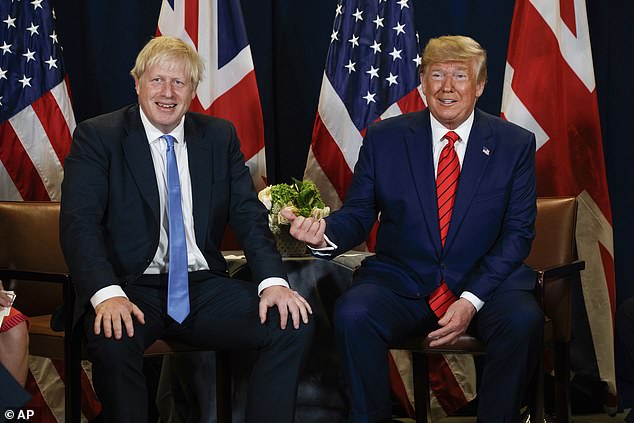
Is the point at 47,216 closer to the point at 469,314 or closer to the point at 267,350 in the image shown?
the point at 267,350

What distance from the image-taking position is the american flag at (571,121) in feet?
14.5

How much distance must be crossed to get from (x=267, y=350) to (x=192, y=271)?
475 millimetres

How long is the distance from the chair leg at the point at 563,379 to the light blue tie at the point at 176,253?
1621mm

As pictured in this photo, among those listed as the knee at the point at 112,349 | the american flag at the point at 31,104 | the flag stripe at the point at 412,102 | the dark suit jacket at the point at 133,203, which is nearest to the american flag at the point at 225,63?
the american flag at the point at 31,104

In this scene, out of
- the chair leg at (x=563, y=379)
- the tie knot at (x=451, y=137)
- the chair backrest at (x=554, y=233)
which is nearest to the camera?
the tie knot at (x=451, y=137)

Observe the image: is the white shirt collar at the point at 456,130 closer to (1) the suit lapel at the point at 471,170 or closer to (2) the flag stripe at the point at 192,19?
(1) the suit lapel at the point at 471,170

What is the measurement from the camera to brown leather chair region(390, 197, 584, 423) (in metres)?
3.31

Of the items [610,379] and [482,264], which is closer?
[482,264]

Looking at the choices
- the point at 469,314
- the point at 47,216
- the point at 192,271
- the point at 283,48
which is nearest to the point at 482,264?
the point at 469,314

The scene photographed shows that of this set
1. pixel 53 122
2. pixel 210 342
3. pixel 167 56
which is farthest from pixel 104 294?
pixel 53 122

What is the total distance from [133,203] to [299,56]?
219cm

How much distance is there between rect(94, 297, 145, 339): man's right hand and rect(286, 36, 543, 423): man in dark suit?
0.69 meters

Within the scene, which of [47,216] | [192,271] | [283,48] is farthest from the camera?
[283,48]

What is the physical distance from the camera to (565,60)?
14.6ft
